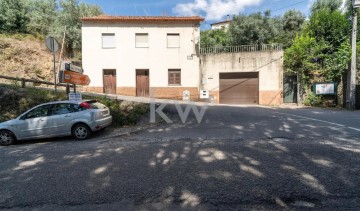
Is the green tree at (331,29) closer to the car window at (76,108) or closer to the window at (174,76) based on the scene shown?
the window at (174,76)

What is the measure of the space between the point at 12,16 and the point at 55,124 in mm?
22395

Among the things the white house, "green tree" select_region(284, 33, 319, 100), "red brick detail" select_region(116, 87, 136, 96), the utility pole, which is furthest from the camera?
"red brick detail" select_region(116, 87, 136, 96)

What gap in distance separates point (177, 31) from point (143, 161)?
15470 mm

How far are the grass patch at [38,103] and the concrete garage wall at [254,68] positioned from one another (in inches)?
334

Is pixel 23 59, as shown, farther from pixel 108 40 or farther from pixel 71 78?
pixel 71 78

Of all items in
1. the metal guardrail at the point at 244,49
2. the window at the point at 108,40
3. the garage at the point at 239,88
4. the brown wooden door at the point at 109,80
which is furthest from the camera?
the brown wooden door at the point at 109,80

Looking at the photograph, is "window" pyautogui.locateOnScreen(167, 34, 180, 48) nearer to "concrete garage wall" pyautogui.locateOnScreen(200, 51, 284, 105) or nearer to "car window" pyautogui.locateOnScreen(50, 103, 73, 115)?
"concrete garage wall" pyautogui.locateOnScreen(200, 51, 284, 105)

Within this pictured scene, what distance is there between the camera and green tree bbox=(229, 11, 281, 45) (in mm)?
24078

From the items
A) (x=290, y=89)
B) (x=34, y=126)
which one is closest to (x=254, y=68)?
(x=290, y=89)

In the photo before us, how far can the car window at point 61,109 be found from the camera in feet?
24.6

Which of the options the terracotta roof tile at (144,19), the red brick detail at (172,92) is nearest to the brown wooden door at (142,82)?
the red brick detail at (172,92)

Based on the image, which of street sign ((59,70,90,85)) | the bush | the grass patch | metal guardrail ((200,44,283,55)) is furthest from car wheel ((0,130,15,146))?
the bush

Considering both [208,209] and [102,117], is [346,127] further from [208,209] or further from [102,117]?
[102,117]

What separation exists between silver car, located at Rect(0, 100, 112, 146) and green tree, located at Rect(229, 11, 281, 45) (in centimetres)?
2118
